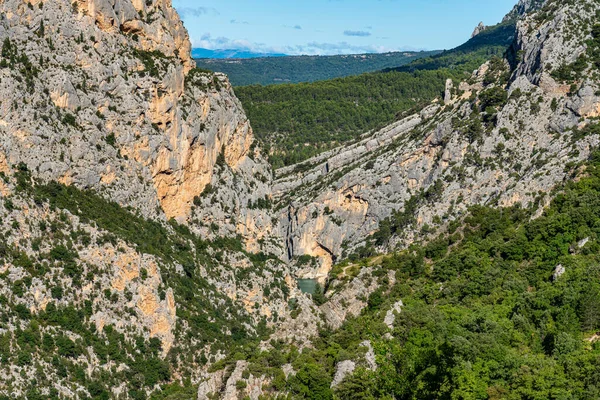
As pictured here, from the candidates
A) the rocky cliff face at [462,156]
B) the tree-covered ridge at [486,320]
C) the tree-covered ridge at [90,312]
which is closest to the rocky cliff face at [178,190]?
the tree-covered ridge at [90,312]

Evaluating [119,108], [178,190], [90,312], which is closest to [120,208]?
[119,108]

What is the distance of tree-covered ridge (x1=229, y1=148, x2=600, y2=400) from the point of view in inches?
1713

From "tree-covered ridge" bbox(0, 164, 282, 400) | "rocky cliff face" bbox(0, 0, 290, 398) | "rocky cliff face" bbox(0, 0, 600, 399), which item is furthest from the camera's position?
"rocky cliff face" bbox(0, 0, 290, 398)

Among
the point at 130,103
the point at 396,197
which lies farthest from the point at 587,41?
the point at 130,103

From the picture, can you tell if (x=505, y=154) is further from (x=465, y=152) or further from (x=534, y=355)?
(x=534, y=355)

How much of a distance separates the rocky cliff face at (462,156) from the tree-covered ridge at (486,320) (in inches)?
652

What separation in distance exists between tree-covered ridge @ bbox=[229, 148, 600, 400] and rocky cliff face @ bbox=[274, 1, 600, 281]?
1657 cm

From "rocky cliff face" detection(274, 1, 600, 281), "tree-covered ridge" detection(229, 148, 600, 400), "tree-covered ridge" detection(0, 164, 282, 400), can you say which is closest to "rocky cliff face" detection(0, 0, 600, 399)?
"tree-covered ridge" detection(0, 164, 282, 400)

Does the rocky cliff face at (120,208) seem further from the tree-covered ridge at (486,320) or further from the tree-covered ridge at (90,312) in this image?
the tree-covered ridge at (486,320)

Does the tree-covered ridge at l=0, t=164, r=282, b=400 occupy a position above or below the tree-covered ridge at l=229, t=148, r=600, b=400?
below

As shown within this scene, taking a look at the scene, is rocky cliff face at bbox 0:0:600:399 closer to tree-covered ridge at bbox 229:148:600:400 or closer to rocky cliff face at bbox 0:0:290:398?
rocky cliff face at bbox 0:0:290:398

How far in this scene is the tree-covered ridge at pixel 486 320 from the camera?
4350 centimetres

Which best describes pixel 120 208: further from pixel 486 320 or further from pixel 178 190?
pixel 486 320

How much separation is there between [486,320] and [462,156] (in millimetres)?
77945
